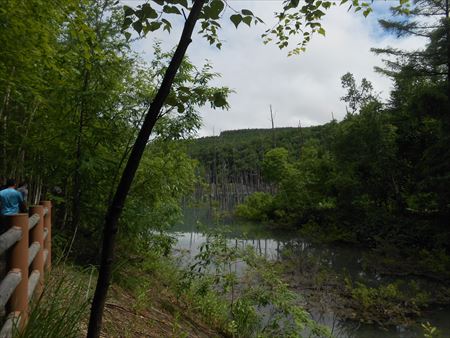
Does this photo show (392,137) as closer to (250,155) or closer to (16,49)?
(16,49)

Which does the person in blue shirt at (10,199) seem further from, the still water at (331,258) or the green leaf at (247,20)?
the green leaf at (247,20)

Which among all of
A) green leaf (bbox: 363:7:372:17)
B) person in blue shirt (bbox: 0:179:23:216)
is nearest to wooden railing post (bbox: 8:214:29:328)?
green leaf (bbox: 363:7:372:17)

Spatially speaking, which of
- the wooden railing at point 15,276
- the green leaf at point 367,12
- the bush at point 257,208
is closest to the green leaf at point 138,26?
the green leaf at point 367,12

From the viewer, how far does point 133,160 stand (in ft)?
3.40

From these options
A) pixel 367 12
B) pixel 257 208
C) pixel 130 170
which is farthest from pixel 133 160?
pixel 257 208

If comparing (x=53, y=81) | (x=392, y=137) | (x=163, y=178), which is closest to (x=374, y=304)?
(x=163, y=178)

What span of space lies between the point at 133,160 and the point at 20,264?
1.63 m

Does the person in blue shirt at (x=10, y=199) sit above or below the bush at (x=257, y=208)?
above

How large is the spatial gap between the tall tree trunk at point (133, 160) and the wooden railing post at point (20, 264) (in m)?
1.39

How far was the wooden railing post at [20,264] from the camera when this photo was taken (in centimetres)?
221

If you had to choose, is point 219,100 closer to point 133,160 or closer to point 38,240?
point 133,160

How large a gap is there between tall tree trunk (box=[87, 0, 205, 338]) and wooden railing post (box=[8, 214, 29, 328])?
139 centimetres

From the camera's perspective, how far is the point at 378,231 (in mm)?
17875

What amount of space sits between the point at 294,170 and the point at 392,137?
35.7 ft
